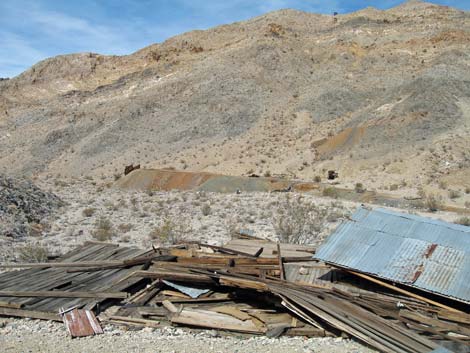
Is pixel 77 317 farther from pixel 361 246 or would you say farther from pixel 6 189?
pixel 6 189

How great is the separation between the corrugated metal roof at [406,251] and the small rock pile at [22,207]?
1123 centimetres

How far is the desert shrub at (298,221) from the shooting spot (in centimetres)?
1309

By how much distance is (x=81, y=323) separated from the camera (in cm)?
777

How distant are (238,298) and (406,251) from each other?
305 cm

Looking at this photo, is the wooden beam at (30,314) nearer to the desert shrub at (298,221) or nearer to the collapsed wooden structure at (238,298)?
the collapsed wooden structure at (238,298)

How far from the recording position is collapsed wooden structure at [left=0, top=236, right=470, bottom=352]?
704 cm

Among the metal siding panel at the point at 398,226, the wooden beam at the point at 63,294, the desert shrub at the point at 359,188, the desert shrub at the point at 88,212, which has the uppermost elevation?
the desert shrub at the point at 359,188

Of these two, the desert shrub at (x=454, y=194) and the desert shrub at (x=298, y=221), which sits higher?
the desert shrub at (x=454, y=194)

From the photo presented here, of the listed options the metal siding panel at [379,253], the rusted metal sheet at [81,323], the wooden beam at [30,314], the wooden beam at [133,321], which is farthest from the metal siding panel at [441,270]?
the wooden beam at [30,314]

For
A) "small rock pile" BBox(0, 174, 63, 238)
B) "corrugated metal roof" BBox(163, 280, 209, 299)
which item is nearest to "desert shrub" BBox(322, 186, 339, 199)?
"small rock pile" BBox(0, 174, 63, 238)

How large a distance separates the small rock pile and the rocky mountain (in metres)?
13.9

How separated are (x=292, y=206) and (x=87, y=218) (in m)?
8.04

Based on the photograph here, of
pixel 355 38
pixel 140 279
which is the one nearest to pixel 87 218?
pixel 140 279

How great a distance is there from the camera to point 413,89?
33.4 metres
